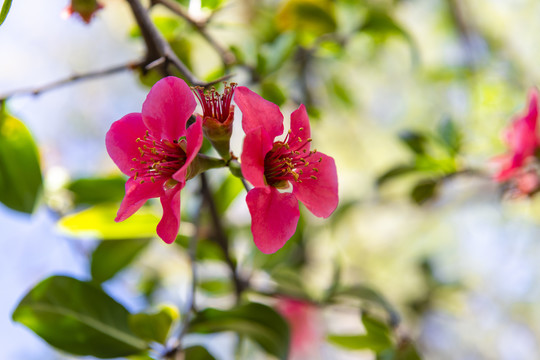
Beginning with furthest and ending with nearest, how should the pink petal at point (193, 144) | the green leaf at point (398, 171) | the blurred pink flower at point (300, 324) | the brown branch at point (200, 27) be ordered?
the blurred pink flower at point (300, 324) → the green leaf at point (398, 171) → the brown branch at point (200, 27) → the pink petal at point (193, 144)

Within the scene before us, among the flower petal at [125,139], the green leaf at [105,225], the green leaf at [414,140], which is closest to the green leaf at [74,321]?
the green leaf at [105,225]

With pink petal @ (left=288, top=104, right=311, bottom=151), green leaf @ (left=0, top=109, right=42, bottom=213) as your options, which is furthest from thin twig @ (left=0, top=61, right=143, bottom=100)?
pink petal @ (left=288, top=104, right=311, bottom=151)

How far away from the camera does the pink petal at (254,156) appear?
1.37 ft

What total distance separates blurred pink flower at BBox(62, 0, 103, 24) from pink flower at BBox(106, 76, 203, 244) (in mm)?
227

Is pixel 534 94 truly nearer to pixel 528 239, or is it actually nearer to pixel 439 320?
pixel 439 320

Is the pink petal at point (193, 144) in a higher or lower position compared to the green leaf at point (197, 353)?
higher

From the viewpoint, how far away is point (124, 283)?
4.25ft

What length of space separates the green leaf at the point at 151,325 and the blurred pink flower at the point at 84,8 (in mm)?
391

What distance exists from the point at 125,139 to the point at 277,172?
16 cm

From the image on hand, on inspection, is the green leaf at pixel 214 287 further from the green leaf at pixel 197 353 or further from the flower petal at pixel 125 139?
the flower petal at pixel 125 139

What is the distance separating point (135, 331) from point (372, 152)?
171 centimetres

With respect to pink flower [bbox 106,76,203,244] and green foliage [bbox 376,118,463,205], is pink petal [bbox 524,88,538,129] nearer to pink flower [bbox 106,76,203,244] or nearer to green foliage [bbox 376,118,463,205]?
green foliage [bbox 376,118,463,205]

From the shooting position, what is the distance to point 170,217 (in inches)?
17.1

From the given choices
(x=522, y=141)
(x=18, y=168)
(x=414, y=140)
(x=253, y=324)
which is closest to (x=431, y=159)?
(x=414, y=140)
